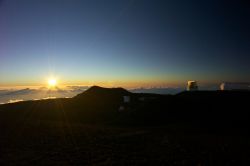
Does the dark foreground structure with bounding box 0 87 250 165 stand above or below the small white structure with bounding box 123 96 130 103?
below

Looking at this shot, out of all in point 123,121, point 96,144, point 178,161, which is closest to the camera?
point 178,161

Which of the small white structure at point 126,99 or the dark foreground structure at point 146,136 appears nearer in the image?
the dark foreground structure at point 146,136

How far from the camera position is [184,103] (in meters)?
36.0

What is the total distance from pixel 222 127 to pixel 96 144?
45.0ft

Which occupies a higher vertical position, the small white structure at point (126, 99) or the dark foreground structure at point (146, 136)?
the small white structure at point (126, 99)

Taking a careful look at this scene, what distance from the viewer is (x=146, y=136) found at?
2088cm

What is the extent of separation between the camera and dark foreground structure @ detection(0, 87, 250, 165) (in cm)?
1418

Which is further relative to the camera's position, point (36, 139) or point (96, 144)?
point (36, 139)

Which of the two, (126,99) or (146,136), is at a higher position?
(126,99)

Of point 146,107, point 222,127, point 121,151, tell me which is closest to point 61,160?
point 121,151

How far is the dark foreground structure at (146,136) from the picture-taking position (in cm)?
1418

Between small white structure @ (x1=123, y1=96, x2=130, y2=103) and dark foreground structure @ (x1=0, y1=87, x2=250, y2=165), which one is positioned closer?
dark foreground structure @ (x1=0, y1=87, x2=250, y2=165)

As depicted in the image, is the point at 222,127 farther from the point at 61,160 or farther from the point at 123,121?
the point at 61,160

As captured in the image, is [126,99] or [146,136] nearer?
[146,136]
